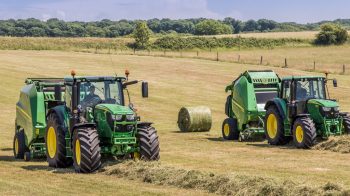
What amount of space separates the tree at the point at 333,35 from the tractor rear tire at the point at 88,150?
76.6 meters

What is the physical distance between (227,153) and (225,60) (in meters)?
44.7

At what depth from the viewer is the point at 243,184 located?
493 inches

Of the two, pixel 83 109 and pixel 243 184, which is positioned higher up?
pixel 83 109

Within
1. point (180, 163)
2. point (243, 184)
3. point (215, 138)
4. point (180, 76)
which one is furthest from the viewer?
point (180, 76)

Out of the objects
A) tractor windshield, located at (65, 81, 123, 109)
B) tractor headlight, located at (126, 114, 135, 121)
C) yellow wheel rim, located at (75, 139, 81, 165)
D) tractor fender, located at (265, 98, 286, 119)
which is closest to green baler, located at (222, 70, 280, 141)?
tractor fender, located at (265, 98, 286, 119)

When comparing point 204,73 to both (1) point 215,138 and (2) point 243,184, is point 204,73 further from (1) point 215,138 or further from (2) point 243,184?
(2) point 243,184

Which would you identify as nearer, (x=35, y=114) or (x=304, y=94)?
(x=35, y=114)

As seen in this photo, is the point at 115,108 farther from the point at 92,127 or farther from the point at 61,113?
the point at 61,113

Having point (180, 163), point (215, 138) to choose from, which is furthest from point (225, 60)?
point (180, 163)

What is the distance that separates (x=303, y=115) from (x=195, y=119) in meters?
7.47

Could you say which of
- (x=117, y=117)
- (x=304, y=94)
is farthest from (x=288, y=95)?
(x=117, y=117)

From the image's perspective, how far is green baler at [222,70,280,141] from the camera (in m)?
24.9

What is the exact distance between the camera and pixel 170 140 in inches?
1001

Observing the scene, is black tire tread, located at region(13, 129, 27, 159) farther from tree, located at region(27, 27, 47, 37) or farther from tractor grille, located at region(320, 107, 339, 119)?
tree, located at region(27, 27, 47, 37)
